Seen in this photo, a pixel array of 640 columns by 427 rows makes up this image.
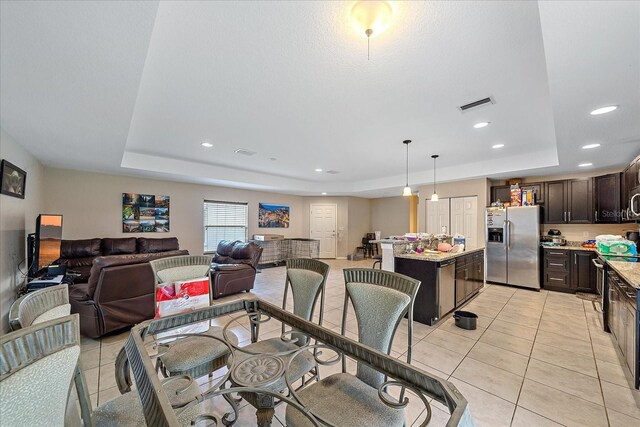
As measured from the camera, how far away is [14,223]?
3.52 m

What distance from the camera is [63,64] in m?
1.87

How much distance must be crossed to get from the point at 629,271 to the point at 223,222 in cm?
761

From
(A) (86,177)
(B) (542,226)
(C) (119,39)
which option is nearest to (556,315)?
(B) (542,226)

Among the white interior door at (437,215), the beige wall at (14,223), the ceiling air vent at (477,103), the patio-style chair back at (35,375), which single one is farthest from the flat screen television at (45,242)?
the white interior door at (437,215)

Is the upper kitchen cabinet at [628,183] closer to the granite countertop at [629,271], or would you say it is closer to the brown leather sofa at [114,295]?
the granite countertop at [629,271]

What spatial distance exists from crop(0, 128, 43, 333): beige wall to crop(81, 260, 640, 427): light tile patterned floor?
1.60 meters

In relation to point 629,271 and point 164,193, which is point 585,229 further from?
point 164,193

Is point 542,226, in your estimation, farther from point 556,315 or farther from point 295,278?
point 295,278

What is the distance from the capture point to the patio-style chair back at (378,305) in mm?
1422

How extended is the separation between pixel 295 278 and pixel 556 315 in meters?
4.12

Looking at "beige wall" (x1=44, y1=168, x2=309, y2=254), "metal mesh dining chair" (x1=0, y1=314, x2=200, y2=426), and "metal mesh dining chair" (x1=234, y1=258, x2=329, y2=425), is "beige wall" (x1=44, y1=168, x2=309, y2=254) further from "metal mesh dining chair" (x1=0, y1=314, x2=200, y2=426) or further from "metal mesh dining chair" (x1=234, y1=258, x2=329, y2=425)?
"metal mesh dining chair" (x1=0, y1=314, x2=200, y2=426)

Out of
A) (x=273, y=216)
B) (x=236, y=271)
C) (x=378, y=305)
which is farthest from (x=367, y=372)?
(x=273, y=216)

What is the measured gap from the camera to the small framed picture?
298 centimetres

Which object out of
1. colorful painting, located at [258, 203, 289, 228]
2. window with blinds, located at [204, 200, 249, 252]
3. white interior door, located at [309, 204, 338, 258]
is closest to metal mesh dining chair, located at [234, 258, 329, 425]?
window with blinds, located at [204, 200, 249, 252]
